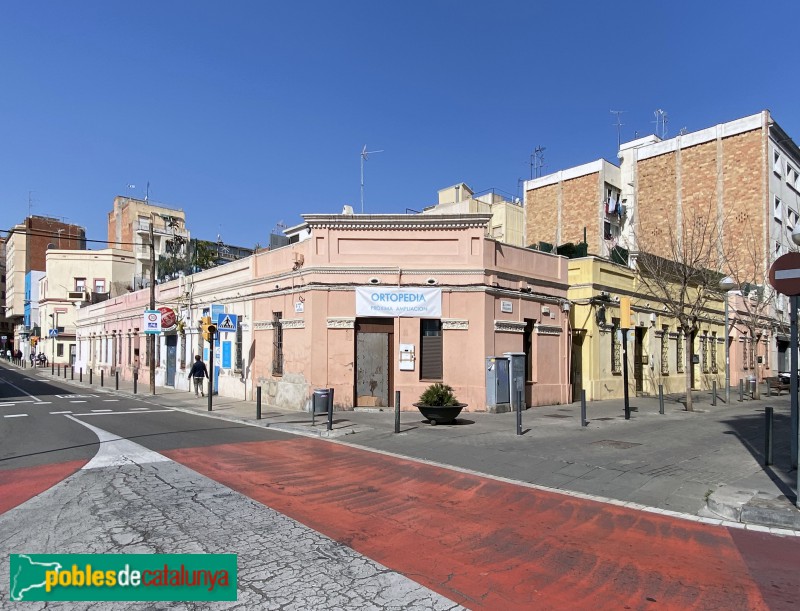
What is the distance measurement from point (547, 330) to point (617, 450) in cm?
977

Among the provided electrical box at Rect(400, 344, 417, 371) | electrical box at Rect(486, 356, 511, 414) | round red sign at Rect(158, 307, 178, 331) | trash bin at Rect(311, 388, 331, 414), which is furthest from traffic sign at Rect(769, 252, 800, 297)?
round red sign at Rect(158, 307, 178, 331)

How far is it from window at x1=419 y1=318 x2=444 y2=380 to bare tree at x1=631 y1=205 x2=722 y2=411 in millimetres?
8990

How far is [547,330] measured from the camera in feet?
67.8

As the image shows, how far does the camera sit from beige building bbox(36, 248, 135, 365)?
2527 inches

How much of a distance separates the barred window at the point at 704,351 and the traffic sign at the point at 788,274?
28451 millimetres

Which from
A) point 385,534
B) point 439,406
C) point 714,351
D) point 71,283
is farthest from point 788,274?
point 71,283

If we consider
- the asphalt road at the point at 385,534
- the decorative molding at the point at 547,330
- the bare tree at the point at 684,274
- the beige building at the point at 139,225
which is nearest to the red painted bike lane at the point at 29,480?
the asphalt road at the point at 385,534

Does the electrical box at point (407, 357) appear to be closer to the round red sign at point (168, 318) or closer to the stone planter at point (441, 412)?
the stone planter at point (441, 412)

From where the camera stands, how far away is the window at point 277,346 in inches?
792

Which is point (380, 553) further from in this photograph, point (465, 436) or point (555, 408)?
point (555, 408)

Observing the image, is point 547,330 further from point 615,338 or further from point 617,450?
point 617,450

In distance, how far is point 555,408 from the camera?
19516 mm

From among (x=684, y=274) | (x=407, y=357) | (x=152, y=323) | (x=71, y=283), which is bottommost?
(x=407, y=357)

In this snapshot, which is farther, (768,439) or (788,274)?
(768,439)
